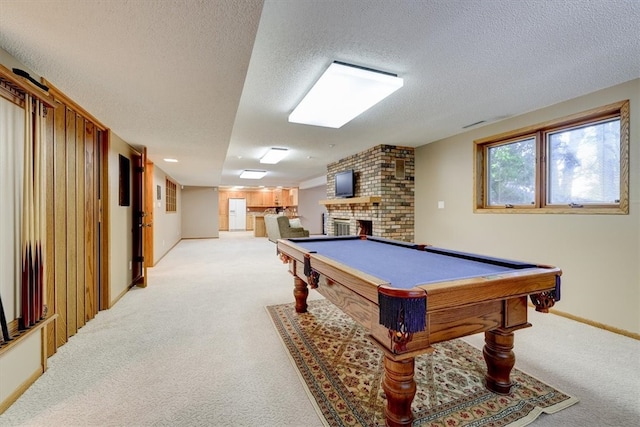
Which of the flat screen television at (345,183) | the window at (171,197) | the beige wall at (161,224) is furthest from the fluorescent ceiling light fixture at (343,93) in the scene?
the window at (171,197)

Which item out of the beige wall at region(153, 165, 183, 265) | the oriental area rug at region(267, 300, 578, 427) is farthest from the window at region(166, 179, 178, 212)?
the oriental area rug at region(267, 300, 578, 427)

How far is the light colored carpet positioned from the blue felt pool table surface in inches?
30.4

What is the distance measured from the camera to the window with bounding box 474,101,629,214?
258 centimetres

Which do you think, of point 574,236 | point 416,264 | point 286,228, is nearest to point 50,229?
point 416,264

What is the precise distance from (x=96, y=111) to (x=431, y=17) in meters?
2.78

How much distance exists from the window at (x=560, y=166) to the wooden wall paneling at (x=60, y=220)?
14.8ft

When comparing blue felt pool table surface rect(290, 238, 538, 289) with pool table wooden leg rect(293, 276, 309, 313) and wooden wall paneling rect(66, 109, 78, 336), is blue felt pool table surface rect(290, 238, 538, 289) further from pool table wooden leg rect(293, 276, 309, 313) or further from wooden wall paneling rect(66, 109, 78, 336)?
wooden wall paneling rect(66, 109, 78, 336)

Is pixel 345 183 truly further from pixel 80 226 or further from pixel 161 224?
pixel 80 226

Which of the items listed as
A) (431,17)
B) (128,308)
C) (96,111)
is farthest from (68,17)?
(128,308)

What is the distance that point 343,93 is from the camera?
95.4 inches

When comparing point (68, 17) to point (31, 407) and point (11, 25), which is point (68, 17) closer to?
point (11, 25)

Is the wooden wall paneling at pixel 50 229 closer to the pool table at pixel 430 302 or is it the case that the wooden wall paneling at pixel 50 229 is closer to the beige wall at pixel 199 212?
the pool table at pixel 430 302

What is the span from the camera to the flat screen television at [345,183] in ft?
18.5

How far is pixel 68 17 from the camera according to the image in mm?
1242
